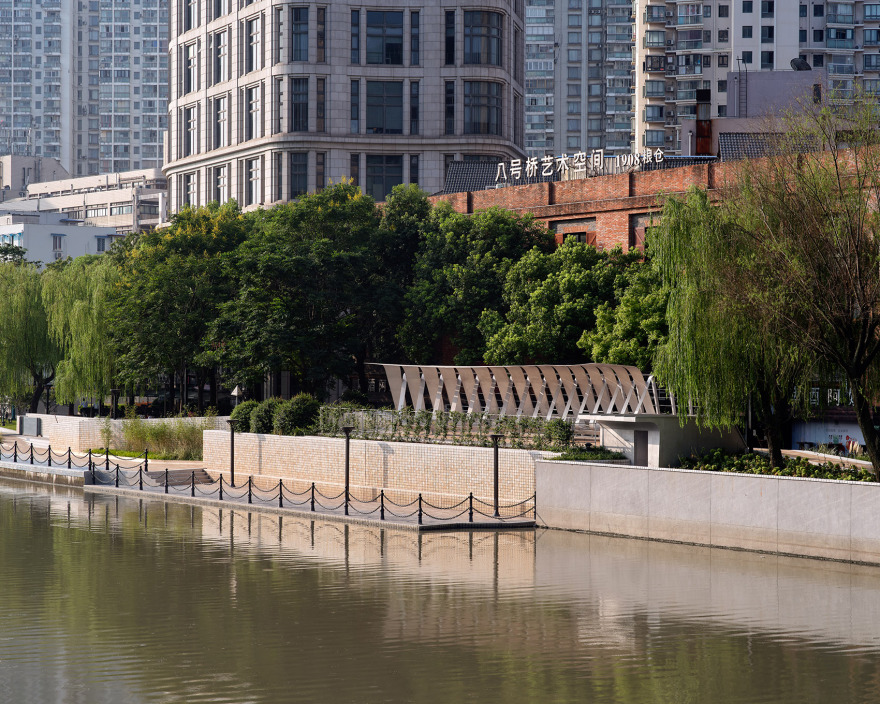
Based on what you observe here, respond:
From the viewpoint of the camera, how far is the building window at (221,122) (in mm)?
78562

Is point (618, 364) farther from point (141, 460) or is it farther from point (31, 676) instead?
point (31, 676)

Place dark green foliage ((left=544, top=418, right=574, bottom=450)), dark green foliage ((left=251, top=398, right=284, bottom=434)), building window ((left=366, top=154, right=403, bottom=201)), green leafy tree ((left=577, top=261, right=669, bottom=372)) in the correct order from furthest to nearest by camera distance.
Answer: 1. building window ((left=366, top=154, right=403, bottom=201))
2. dark green foliage ((left=251, top=398, right=284, bottom=434))
3. green leafy tree ((left=577, top=261, right=669, bottom=372))
4. dark green foliage ((left=544, top=418, right=574, bottom=450))

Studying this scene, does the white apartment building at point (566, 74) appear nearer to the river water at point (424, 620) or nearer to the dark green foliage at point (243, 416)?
the dark green foliage at point (243, 416)

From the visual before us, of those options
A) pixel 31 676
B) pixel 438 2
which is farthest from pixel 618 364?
pixel 438 2

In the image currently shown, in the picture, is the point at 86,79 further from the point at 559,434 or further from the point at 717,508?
the point at 717,508

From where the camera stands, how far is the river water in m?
15.5

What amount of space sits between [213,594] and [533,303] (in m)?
22.9

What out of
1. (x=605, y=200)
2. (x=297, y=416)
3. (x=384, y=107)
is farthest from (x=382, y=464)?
(x=384, y=107)

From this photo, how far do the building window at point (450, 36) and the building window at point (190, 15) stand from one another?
1776cm

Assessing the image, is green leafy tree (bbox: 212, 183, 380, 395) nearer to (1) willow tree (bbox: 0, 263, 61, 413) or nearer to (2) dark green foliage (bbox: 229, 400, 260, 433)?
(2) dark green foliage (bbox: 229, 400, 260, 433)

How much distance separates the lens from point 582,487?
2995 cm

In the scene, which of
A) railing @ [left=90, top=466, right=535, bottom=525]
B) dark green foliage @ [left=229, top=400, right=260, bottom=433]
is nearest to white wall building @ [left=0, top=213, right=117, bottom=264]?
dark green foliage @ [left=229, top=400, right=260, bottom=433]

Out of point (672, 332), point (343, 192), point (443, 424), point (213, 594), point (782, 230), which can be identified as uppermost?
point (343, 192)

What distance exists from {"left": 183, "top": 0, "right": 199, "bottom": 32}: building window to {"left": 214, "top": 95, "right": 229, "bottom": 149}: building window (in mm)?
5912
